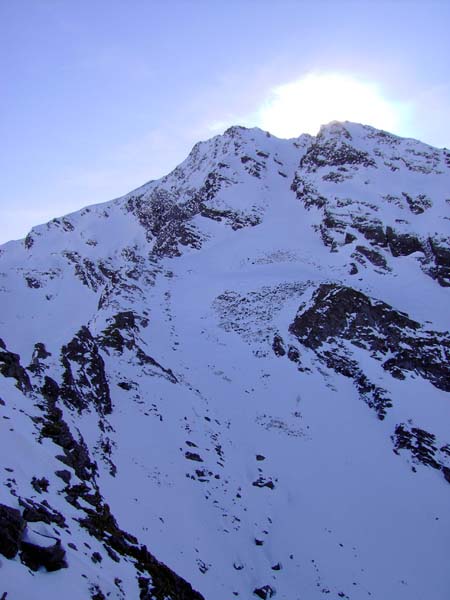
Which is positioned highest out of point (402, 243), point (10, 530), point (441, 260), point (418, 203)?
point (418, 203)

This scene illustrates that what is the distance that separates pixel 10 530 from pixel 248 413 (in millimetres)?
24069

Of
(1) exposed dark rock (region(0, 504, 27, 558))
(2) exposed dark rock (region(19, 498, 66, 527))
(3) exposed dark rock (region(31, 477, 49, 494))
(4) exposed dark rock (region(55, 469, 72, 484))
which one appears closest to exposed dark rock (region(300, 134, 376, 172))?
(4) exposed dark rock (region(55, 469, 72, 484))

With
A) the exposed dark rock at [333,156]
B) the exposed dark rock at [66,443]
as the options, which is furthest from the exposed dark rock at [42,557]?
the exposed dark rock at [333,156]

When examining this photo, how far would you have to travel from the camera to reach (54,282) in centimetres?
7512

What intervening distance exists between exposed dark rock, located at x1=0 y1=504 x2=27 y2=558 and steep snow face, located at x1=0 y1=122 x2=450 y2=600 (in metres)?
0.04

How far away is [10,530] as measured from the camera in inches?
360

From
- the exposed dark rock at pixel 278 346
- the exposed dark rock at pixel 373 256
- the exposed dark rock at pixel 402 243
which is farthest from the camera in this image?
the exposed dark rock at pixel 402 243

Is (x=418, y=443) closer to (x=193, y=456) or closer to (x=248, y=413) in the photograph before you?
(x=248, y=413)

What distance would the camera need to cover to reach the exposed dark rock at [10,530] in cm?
877

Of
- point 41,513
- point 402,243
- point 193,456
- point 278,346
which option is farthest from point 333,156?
point 41,513

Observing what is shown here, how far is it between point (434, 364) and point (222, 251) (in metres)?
31.4

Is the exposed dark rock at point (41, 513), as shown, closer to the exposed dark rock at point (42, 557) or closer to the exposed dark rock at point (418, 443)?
the exposed dark rock at point (42, 557)

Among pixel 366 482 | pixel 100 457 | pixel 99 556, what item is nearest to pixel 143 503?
pixel 100 457

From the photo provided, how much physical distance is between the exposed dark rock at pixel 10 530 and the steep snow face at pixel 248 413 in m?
0.04
